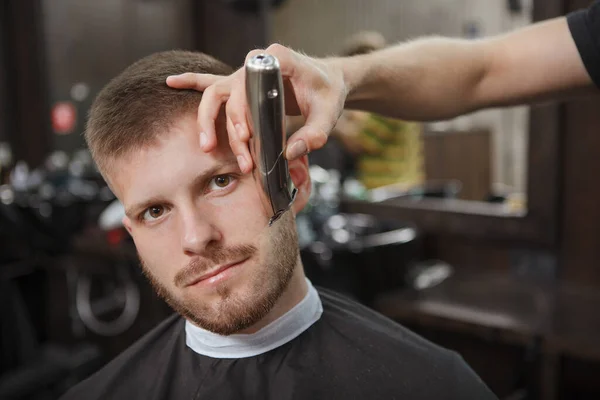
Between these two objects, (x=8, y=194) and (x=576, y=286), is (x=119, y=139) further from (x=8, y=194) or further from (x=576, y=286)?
(x=8, y=194)

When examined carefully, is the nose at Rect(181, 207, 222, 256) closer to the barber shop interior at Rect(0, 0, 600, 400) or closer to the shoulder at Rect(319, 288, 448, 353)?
the barber shop interior at Rect(0, 0, 600, 400)

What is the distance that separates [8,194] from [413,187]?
87.8 inches

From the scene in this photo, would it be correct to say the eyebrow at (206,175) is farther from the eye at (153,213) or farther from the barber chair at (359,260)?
the barber chair at (359,260)

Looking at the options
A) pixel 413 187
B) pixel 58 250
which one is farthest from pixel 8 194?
pixel 413 187

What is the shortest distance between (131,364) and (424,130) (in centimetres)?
188

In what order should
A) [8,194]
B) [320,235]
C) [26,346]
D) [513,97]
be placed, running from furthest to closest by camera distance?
[8,194] < [320,235] < [26,346] < [513,97]

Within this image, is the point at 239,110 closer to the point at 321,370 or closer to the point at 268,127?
the point at 268,127

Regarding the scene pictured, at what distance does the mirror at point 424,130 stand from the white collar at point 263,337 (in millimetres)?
1379

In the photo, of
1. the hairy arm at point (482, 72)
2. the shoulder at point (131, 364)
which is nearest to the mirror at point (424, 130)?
the hairy arm at point (482, 72)

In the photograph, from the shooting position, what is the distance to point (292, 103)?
87 centimetres

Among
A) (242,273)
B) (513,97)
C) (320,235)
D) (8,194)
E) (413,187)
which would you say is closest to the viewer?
(242,273)

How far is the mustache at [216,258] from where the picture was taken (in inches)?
36.5

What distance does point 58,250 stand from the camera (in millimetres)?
3414

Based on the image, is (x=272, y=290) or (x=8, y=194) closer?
(x=272, y=290)
